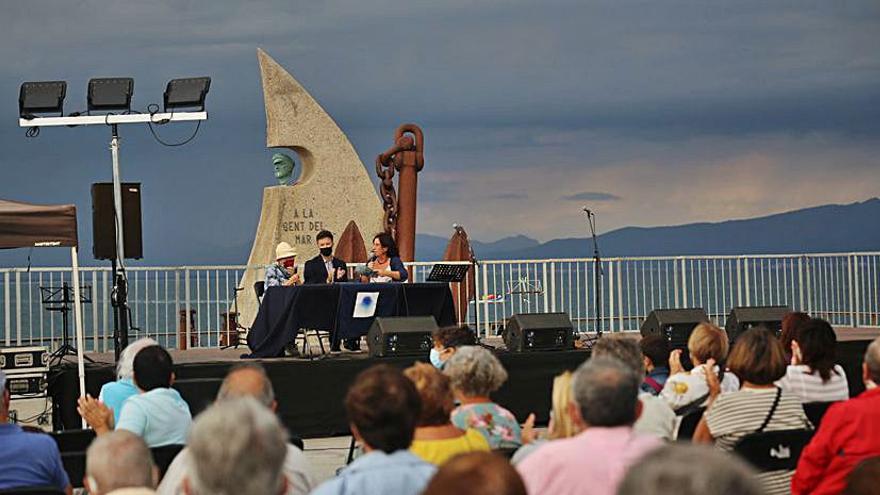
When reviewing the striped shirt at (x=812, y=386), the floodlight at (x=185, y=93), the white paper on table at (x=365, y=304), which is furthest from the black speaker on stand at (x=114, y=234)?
the striped shirt at (x=812, y=386)

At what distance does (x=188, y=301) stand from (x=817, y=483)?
8265 mm

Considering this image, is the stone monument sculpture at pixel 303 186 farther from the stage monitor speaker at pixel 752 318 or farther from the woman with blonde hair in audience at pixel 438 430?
the woman with blonde hair in audience at pixel 438 430

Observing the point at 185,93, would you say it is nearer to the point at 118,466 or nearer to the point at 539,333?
the point at 539,333

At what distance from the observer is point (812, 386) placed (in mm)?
5281

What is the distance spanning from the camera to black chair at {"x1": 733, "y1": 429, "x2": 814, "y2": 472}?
13.4ft

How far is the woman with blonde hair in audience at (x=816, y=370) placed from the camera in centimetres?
526

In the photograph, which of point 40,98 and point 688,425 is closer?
point 688,425

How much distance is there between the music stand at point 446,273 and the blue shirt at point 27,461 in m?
6.33

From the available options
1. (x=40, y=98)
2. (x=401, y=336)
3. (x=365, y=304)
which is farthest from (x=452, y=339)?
(x=40, y=98)

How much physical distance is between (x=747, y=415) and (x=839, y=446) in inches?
23.4

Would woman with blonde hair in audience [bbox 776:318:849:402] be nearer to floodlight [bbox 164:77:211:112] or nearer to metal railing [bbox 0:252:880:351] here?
floodlight [bbox 164:77:211:112]

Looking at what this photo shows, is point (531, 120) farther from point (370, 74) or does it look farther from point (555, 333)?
point (555, 333)

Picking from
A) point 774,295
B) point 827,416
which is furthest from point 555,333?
point 827,416

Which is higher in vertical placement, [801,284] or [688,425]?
[801,284]
